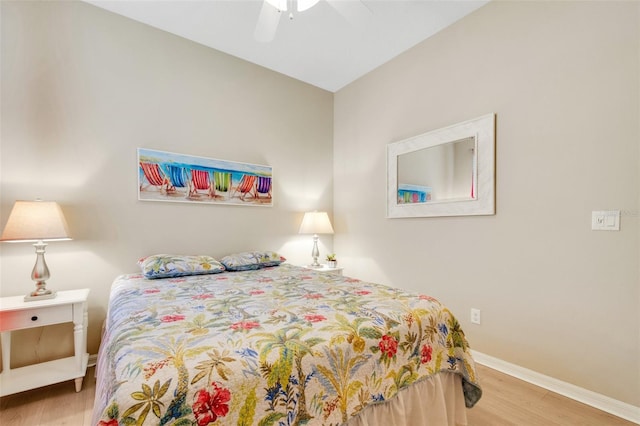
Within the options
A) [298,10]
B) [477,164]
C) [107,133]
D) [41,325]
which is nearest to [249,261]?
[41,325]

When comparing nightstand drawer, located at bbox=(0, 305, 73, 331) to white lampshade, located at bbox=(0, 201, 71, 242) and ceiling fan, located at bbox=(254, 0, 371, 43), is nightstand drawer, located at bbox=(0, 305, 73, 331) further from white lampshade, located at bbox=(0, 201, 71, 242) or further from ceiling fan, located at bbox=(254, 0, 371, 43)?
ceiling fan, located at bbox=(254, 0, 371, 43)

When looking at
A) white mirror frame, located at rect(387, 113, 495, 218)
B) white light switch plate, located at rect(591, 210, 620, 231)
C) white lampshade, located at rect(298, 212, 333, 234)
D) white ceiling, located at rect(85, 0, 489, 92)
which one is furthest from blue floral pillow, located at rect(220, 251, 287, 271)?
white light switch plate, located at rect(591, 210, 620, 231)

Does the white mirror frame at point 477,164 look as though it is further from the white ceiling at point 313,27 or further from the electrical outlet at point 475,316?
the white ceiling at point 313,27

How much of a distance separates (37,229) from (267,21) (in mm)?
1985

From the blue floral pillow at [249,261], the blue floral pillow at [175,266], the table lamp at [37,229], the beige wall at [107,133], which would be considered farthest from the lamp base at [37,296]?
the blue floral pillow at [249,261]

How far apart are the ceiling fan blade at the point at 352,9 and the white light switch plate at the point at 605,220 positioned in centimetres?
191

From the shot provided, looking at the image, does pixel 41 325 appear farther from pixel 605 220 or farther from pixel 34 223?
pixel 605 220

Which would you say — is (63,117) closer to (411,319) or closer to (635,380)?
(411,319)

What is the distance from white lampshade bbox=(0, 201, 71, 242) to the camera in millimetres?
1775

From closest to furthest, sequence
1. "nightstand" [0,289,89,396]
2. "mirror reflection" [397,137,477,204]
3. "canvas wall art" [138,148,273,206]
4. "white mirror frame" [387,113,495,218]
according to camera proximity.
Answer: "nightstand" [0,289,89,396] < "white mirror frame" [387,113,495,218] < "mirror reflection" [397,137,477,204] < "canvas wall art" [138,148,273,206]

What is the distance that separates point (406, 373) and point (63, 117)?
285 cm

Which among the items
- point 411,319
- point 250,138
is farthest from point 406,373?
point 250,138

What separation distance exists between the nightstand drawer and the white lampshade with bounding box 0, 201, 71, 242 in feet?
1.42

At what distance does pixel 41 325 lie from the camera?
184 cm
